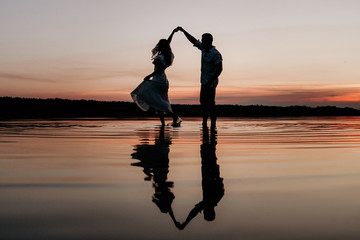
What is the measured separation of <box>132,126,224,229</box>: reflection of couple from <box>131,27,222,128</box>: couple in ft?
18.0

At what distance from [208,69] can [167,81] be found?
196cm

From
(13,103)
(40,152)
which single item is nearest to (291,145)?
(40,152)

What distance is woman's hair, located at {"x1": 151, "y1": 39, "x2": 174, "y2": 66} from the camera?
39.3 ft

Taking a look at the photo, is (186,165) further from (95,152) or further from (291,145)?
(291,145)

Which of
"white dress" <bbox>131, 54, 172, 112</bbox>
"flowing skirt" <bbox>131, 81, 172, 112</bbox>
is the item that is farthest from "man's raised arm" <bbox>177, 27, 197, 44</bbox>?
"flowing skirt" <bbox>131, 81, 172, 112</bbox>

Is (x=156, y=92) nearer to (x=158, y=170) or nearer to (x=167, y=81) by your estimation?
(x=167, y=81)

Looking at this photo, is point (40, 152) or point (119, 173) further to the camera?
point (40, 152)

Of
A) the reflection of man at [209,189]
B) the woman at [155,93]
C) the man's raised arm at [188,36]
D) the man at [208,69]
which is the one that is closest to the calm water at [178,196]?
the reflection of man at [209,189]

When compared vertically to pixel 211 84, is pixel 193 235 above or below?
below

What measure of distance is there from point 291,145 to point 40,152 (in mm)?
3545

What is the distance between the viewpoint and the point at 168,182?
3488mm

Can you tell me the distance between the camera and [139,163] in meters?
4.61

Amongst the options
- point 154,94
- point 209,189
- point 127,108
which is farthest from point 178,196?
point 127,108

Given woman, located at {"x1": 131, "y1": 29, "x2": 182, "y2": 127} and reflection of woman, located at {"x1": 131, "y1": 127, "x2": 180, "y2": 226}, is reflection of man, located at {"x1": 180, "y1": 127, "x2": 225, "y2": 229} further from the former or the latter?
woman, located at {"x1": 131, "y1": 29, "x2": 182, "y2": 127}
